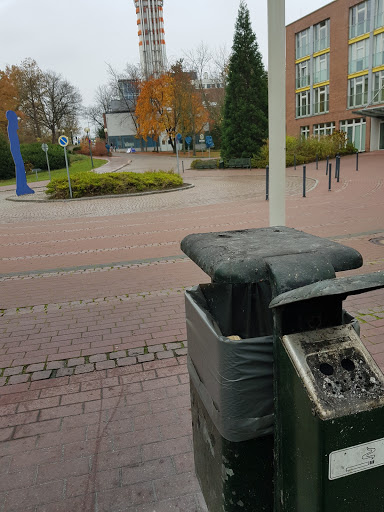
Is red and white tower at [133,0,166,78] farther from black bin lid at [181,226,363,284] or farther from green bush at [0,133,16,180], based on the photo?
black bin lid at [181,226,363,284]

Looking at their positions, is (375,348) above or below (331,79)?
below

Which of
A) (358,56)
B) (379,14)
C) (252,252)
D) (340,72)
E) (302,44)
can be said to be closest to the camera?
(252,252)

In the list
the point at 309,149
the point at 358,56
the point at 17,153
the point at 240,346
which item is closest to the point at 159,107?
the point at 358,56

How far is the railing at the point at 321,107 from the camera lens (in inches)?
1548

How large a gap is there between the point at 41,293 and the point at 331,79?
Result: 3854 cm

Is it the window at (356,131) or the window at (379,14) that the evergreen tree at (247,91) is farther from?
the window at (379,14)

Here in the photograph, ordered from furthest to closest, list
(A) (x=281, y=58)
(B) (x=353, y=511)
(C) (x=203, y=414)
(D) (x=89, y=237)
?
(D) (x=89, y=237)
(A) (x=281, y=58)
(C) (x=203, y=414)
(B) (x=353, y=511)

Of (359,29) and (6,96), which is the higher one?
(359,29)

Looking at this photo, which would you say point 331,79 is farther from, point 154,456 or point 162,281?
point 154,456

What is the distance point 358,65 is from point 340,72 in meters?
1.83

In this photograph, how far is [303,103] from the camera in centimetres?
4225

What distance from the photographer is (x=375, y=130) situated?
35.2m

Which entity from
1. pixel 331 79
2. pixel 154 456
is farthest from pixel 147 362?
pixel 331 79

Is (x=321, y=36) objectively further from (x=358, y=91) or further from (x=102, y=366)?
(x=102, y=366)
